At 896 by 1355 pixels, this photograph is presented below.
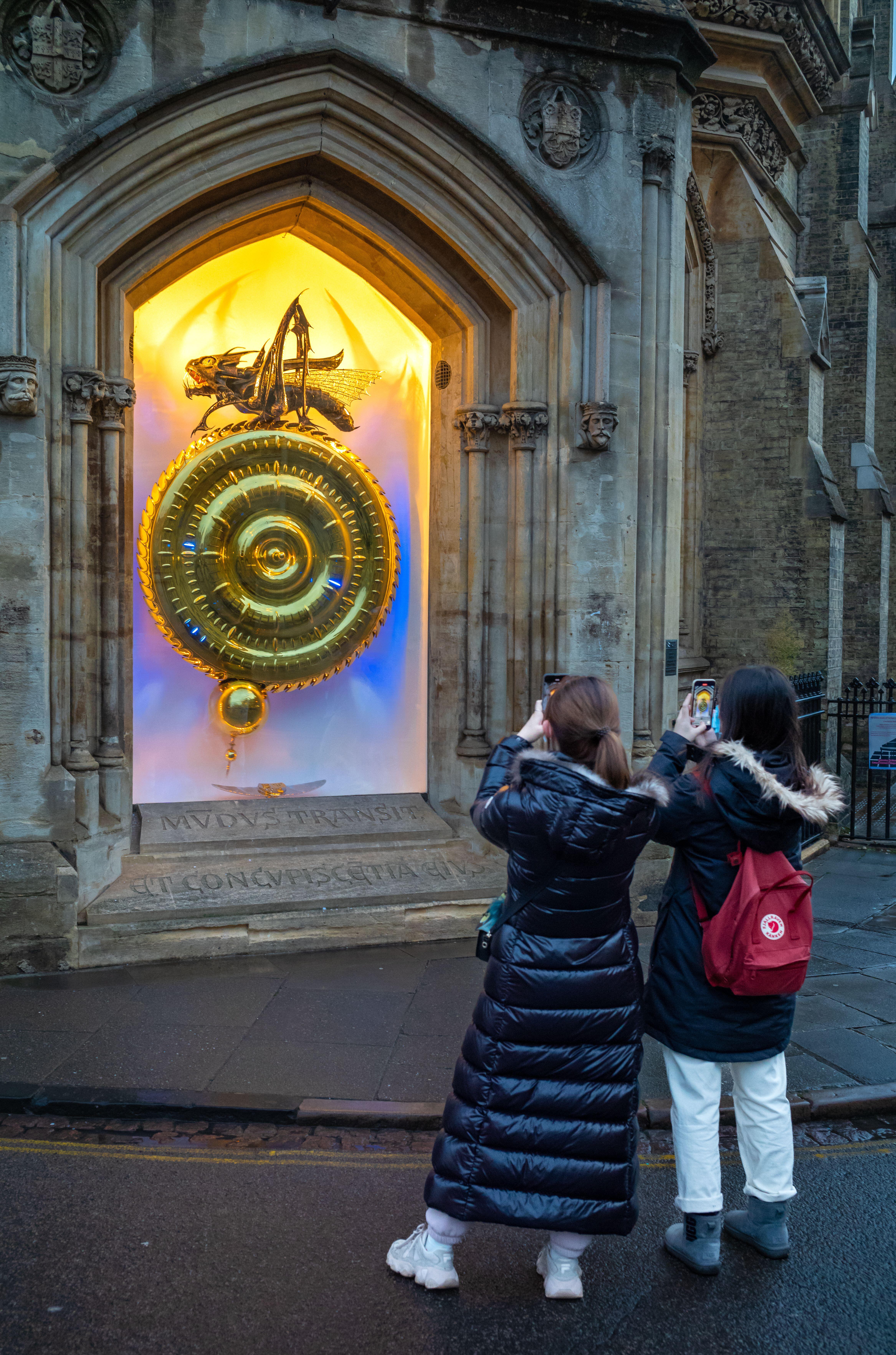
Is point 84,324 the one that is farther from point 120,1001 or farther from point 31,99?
point 120,1001

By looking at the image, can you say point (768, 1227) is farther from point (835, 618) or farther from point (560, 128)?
point (835, 618)

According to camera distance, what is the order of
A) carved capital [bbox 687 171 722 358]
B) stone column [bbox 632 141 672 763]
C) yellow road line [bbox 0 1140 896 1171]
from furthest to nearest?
carved capital [bbox 687 171 722 358] < stone column [bbox 632 141 672 763] < yellow road line [bbox 0 1140 896 1171]

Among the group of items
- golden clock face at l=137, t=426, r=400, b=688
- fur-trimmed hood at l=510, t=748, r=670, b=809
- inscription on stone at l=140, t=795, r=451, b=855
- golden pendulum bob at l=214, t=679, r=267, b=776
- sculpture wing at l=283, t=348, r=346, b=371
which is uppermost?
sculpture wing at l=283, t=348, r=346, b=371

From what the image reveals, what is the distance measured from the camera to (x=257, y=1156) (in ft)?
13.8

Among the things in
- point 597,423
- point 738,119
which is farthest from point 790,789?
point 738,119

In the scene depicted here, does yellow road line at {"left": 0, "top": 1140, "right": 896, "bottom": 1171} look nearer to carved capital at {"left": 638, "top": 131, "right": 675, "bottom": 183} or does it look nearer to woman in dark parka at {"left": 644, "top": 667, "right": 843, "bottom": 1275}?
woman in dark parka at {"left": 644, "top": 667, "right": 843, "bottom": 1275}

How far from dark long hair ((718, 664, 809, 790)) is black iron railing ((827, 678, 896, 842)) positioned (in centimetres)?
697

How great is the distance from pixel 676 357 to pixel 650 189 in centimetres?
113

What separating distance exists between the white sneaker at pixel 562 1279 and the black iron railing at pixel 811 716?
728cm

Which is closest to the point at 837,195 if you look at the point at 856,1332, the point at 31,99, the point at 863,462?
the point at 863,462

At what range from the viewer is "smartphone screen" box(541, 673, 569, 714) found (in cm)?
318

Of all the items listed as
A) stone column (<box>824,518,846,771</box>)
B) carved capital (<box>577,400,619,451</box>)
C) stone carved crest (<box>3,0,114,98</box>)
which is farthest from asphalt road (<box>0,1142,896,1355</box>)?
stone column (<box>824,518,846,771</box>)

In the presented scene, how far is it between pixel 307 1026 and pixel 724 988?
2708 millimetres

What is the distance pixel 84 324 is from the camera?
6.38 m
